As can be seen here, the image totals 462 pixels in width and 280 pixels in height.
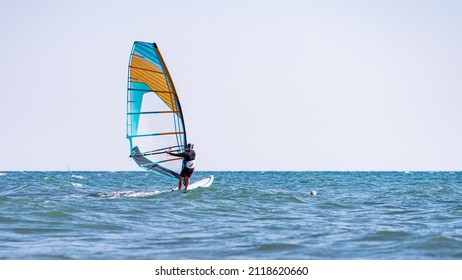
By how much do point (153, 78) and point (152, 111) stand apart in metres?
0.88

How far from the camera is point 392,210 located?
47.2 feet

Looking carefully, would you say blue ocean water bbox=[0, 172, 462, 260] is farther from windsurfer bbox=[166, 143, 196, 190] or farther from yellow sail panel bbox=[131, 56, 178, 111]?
yellow sail panel bbox=[131, 56, 178, 111]

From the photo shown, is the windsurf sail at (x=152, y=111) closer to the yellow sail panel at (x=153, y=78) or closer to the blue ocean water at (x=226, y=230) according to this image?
the yellow sail panel at (x=153, y=78)

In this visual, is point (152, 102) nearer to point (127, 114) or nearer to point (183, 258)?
point (127, 114)

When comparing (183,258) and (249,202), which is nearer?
(183,258)

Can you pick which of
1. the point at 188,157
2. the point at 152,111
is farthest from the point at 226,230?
the point at 152,111

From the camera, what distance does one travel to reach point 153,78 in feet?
58.9

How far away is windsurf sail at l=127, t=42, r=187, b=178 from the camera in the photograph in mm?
17812

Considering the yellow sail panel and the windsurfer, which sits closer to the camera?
the windsurfer

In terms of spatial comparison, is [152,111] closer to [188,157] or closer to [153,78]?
[153,78]

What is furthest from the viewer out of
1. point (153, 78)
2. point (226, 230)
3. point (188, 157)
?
point (153, 78)

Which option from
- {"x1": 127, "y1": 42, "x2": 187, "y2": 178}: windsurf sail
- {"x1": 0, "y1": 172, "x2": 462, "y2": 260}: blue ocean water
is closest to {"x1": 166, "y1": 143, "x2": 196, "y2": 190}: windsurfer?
{"x1": 127, "y1": 42, "x2": 187, "y2": 178}: windsurf sail
